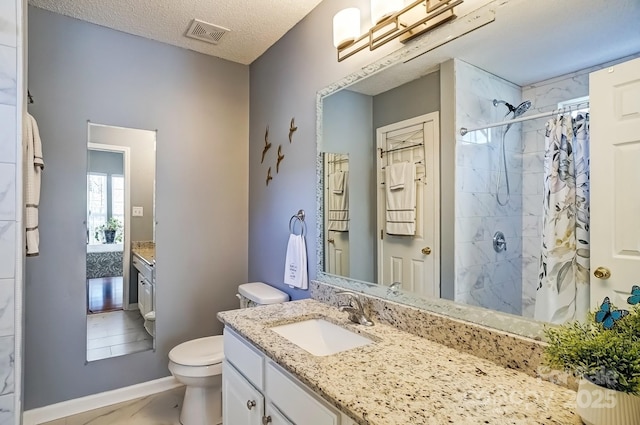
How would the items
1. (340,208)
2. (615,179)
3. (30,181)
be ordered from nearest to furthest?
1. (615,179)
2. (30,181)
3. (340,208)

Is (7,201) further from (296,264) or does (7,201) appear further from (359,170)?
(359,170)

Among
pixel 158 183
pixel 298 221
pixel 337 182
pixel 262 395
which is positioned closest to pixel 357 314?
pixel 262 395

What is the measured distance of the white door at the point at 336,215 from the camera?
180cm

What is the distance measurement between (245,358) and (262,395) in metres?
0.17

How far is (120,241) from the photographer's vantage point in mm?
2338

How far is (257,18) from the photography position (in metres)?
2.11

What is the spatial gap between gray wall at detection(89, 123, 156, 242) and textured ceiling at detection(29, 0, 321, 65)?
0.67m

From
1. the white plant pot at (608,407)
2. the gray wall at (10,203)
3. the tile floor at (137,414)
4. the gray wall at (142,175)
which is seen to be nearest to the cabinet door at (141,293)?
the gray wall at (142,175)

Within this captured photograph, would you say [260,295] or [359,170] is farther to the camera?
[260,295]

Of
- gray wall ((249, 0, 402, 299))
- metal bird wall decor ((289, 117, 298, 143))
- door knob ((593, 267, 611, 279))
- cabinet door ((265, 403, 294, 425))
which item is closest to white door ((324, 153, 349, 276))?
gray wall ((249, 0, 402, 299))

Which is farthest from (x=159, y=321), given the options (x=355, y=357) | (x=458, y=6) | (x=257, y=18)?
(x=458, y=6)

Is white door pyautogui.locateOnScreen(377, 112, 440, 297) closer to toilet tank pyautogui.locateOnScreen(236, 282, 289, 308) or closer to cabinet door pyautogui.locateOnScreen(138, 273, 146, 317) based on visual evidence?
toilet tank pyautogui.locateOnScreen(236, 282, 289, 308)

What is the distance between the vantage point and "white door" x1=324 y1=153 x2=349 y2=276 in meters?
1.80

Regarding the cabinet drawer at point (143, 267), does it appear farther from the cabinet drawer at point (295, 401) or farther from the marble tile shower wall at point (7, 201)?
the cabinet drawer at point (295, 401)
